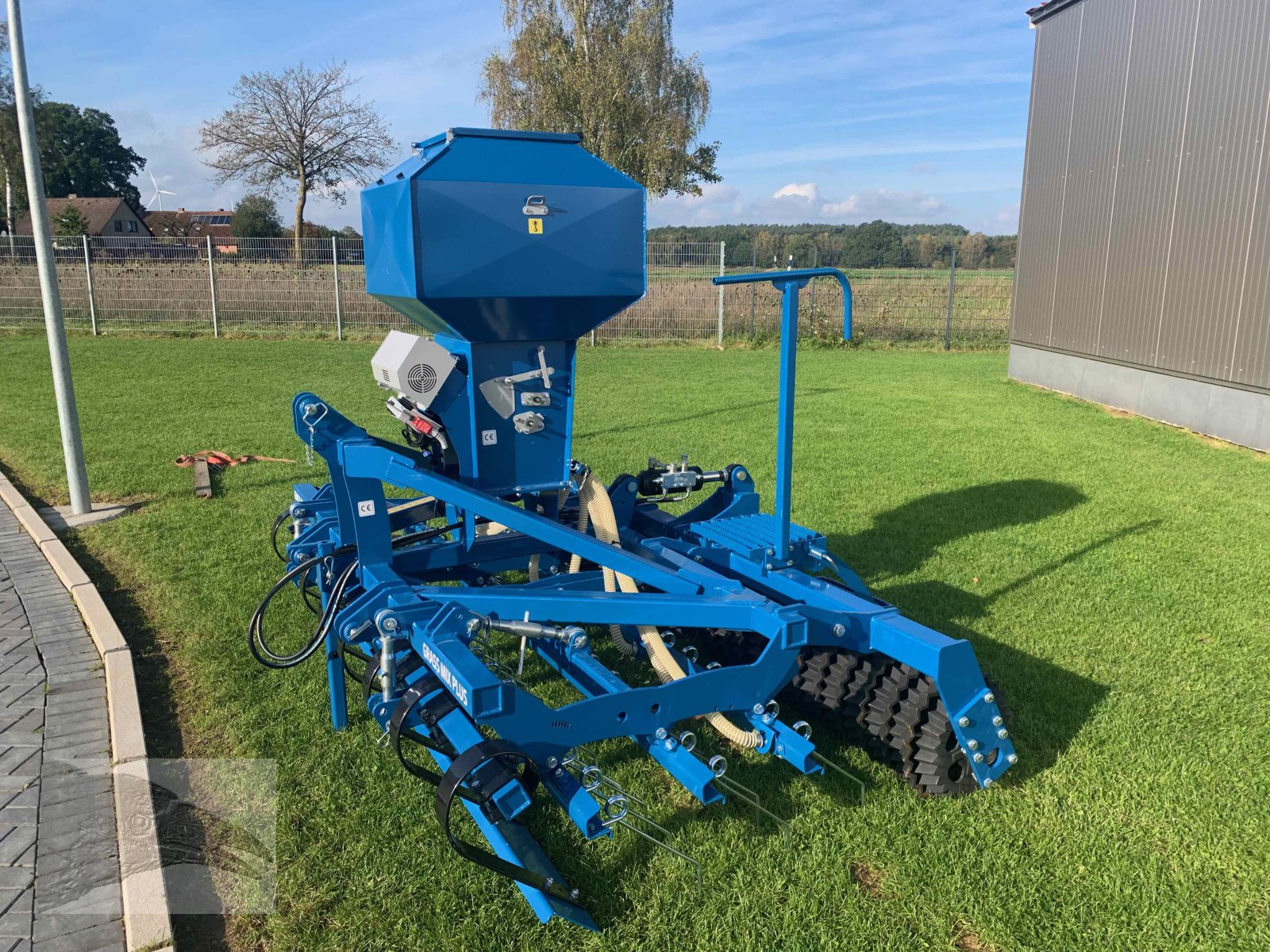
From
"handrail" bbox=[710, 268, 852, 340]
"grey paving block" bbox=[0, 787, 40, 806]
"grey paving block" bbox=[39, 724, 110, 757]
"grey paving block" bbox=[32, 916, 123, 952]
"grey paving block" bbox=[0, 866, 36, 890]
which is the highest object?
"handrail" bbox=[710, 268, 852, 340]

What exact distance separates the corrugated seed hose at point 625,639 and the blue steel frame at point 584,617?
68 mm

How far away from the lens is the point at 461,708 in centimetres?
→ 294

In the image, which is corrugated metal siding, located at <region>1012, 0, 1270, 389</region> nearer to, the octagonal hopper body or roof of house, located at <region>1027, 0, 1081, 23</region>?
roof of house, located at <region>1027, 0, 1081, 23</region>

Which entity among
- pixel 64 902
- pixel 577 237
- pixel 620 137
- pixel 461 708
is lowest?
pixel 64 902

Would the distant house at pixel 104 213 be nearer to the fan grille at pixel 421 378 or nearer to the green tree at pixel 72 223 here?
the green tree at pixel 72 223

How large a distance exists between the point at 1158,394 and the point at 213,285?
17417 mm

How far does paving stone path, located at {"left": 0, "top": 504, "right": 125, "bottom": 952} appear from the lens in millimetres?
2811

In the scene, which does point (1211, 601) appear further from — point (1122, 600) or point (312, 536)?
point (312, 536)

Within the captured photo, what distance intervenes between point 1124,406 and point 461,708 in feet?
38.5

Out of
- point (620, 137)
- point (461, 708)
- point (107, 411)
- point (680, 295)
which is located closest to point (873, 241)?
point (680, 295)

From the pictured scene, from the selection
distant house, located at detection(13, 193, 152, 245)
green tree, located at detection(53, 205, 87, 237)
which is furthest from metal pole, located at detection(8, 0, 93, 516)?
distant house, located at detection(13, 193, 152, 245)

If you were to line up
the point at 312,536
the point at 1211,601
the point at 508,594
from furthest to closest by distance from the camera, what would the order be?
1. the point at 1211,601
2. the point at 312,536
3. the point at 508,594

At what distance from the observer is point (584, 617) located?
340 cm

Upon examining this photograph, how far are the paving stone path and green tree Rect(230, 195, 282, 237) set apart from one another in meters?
51.2
